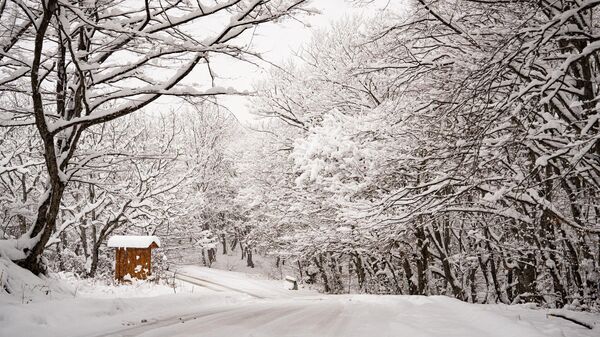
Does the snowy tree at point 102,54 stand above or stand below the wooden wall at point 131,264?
above

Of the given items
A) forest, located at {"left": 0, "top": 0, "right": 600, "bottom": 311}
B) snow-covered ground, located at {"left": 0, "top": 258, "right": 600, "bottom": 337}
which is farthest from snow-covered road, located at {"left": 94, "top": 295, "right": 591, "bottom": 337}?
forest, located at {"left": 0, "top": 0, "right": 600, "bottom": 311}

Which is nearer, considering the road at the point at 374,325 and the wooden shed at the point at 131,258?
the road at the point at 374,325

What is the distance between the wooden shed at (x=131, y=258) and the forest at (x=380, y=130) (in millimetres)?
1256

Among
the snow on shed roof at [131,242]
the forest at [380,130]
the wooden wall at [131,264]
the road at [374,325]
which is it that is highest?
the forest at [380,130]

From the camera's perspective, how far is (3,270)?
19.1ft

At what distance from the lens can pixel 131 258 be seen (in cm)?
1380

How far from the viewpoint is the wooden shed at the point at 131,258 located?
13.7 m

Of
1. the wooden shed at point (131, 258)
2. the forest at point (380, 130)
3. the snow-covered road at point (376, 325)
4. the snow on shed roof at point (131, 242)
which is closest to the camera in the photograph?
the snow-covered road at point (376, 325)

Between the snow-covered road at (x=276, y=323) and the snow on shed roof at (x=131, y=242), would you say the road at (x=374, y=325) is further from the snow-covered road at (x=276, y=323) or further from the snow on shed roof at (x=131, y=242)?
the snow on shed roof at (x=131, y=242)

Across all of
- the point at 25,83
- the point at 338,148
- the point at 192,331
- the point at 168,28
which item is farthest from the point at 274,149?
the point at 192,331

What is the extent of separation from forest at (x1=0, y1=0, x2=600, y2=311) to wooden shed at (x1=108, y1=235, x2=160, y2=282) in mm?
1256

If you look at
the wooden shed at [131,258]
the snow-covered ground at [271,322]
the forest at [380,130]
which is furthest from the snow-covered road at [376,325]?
the wooden shed at [131,258]

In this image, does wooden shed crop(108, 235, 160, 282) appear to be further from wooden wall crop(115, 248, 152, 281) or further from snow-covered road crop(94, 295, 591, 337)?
snow-covered road crop(94, 295, 591, 337)

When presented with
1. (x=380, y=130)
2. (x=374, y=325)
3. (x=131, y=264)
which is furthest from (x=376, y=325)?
(x=131, y=264)
